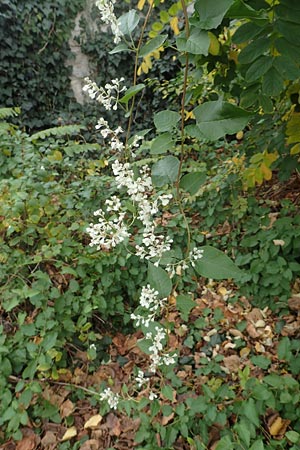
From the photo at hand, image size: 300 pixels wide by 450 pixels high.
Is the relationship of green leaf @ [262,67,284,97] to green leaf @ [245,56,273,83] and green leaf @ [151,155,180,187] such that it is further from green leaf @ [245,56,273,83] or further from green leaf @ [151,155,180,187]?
green leaf @ [151,155,180,187]

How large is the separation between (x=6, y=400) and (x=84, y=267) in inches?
28.8

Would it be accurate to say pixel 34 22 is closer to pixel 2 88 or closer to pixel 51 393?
pixel 2 88

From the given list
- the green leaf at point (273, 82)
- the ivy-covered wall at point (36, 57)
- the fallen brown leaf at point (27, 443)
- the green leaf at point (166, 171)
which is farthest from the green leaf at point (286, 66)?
the ivy-covered wall at point (36, 57)

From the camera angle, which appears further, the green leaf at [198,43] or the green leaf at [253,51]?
the green leaf at [253,51]

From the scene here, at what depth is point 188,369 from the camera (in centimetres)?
185

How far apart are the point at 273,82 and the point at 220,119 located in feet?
0.93

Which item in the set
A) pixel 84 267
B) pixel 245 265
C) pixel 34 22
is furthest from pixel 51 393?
pixel 34 22

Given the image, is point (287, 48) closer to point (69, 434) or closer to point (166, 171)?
point (166, 171)

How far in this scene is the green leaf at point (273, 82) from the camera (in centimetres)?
79

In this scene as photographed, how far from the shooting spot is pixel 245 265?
207 cm

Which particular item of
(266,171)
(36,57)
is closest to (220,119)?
(266,171)

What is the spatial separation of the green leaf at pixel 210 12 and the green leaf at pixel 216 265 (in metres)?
0.41

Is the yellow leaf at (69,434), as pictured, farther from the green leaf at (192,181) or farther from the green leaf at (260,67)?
the green leaf at (260,67)

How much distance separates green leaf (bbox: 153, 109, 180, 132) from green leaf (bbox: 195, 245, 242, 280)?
0.26 m
